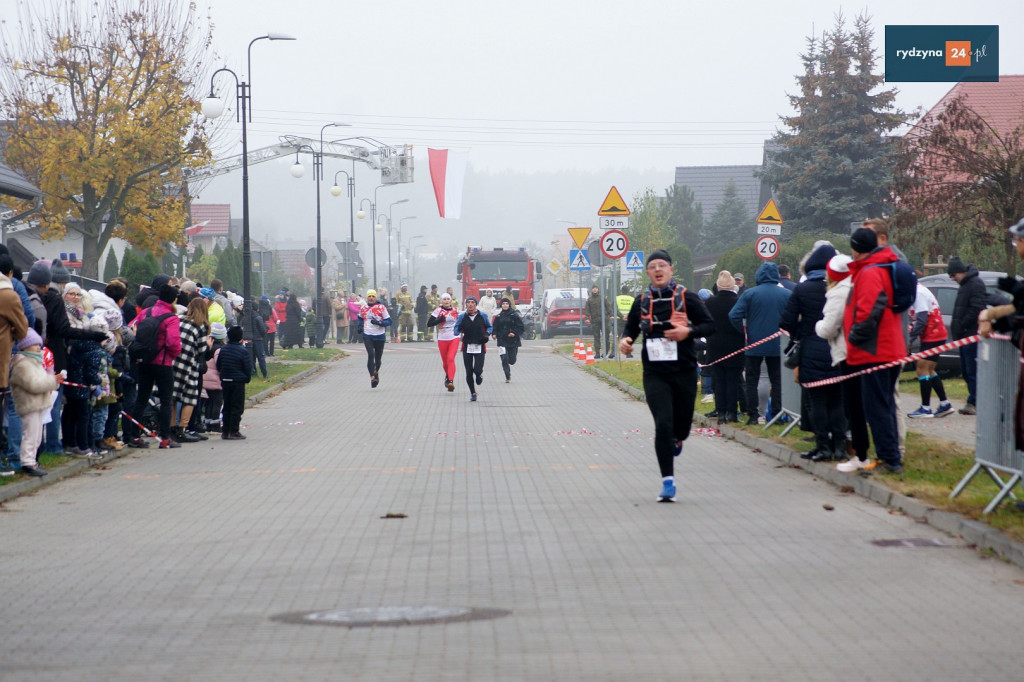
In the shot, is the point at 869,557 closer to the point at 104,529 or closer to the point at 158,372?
the point at 104,529

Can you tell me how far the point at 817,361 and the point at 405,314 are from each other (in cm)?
3547

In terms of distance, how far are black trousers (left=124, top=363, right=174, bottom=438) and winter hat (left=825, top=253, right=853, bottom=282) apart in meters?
7.31

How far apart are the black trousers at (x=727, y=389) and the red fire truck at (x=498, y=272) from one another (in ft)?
121

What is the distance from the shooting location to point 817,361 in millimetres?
11773

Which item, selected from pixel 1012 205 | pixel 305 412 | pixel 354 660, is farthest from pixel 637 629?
pixel 1012 205

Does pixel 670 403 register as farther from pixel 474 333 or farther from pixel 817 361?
pixel 474 333

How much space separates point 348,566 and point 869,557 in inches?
118

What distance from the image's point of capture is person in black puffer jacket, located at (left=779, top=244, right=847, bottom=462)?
458 inches

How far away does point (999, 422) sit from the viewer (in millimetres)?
8672

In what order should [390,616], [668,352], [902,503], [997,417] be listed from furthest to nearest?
[668,352], [902,503], [997,417], [390,616]

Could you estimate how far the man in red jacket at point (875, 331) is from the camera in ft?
33.6

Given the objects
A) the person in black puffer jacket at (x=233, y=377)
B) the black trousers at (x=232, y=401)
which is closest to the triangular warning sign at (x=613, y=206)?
the person in black puffer jacket at (x=233, y=377)

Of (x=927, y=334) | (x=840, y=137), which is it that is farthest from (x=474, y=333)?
(x=840, y=137)

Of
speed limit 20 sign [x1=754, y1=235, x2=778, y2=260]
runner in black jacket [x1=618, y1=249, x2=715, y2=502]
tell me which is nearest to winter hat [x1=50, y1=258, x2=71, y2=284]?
runner in black jacket [x1=618, y1=249, x2=715, y2=502]
